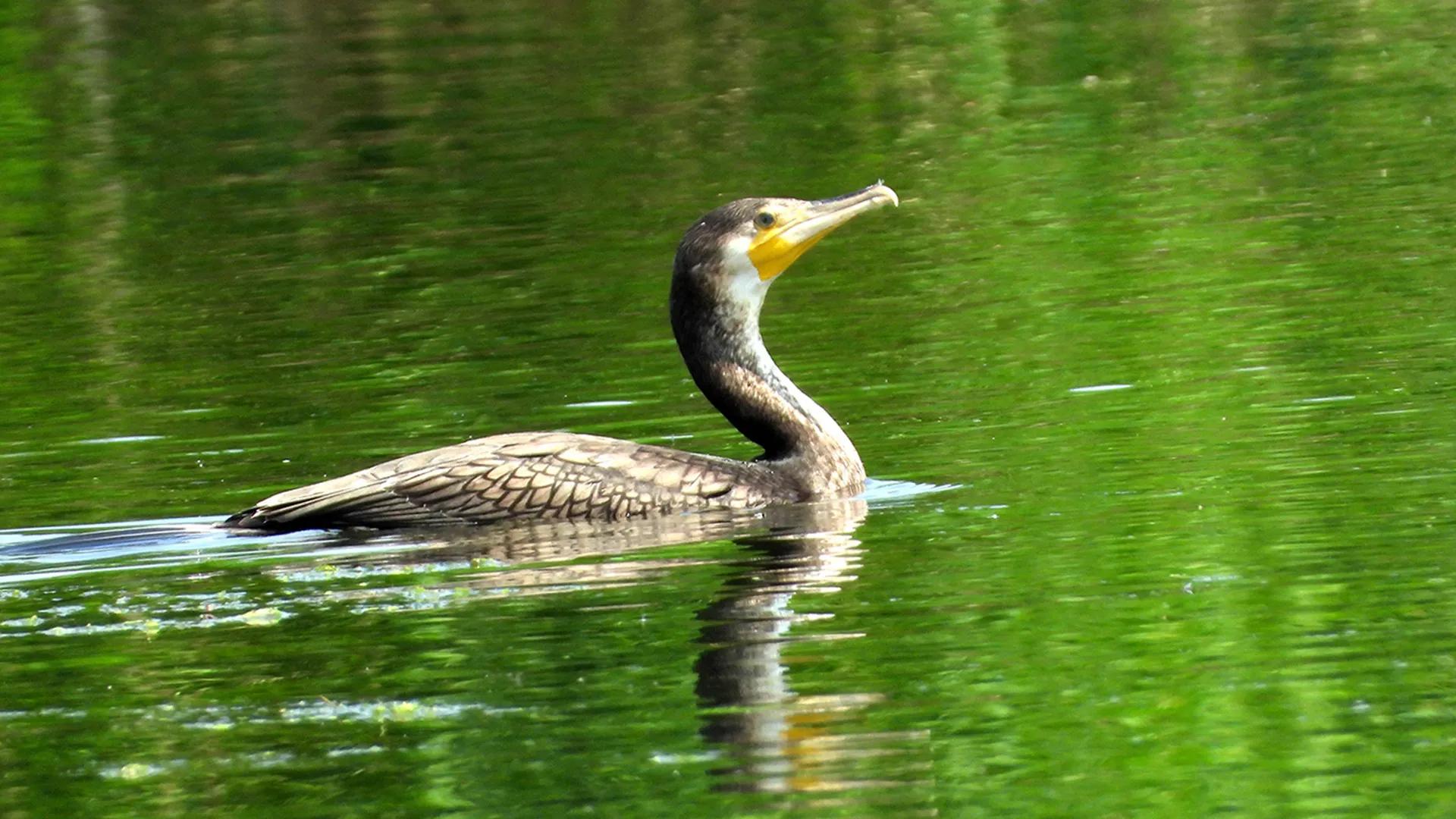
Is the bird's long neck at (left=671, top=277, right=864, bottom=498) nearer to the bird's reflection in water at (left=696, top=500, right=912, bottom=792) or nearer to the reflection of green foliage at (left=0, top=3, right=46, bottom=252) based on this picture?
the bird's reflection in water at (left=696, top=500, right=912, bottom=792)

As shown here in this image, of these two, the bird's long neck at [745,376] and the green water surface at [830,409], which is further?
the bird's long neck at [745,376]

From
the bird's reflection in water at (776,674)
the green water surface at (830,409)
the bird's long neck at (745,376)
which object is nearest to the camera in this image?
the bird's reflection in water at (776,674)

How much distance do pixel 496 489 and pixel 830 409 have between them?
10.9 ft

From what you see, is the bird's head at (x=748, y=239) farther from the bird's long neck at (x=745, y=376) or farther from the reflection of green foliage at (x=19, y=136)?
the reflection of green foliage at (x=19, y=136)

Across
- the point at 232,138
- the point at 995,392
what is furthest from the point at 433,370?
the point at 232,138

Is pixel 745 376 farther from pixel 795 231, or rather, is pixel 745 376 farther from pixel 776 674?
pixel 776 674

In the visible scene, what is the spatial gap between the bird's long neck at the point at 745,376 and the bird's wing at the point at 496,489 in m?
0.80

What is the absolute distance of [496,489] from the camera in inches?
479

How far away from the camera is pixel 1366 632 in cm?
909

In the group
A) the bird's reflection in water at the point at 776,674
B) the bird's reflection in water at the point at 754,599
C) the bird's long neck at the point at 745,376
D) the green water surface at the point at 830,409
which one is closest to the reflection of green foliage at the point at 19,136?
the green water surface at the point at 830,409

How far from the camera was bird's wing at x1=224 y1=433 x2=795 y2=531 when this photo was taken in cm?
1210

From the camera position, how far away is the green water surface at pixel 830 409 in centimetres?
826

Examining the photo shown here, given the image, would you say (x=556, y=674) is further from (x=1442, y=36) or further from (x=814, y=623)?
(x=1442, y=36)

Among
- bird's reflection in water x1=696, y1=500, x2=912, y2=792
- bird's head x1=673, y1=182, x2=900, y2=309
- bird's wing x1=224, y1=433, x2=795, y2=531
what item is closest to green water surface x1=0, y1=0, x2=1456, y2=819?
bird's reflection in water x1=696, y1=500, x2=912, y2=792
